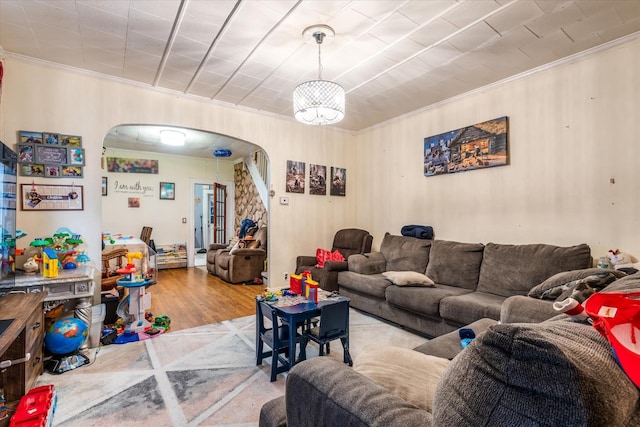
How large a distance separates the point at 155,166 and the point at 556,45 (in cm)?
728

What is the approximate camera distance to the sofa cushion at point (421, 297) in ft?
9.69

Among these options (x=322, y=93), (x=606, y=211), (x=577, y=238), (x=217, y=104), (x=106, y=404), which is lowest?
(x=106, y=404)

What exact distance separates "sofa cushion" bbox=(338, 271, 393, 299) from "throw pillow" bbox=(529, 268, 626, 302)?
1.50 meters

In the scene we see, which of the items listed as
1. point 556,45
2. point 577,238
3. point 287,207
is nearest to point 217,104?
point 287,207

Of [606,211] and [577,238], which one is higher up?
[606,211]

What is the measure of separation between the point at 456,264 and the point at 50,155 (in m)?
4.37

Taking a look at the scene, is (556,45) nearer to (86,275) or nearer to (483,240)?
(483,240)

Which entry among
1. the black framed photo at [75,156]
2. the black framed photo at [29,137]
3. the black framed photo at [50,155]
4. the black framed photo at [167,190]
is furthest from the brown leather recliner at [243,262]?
the black framed photo at [29,137]

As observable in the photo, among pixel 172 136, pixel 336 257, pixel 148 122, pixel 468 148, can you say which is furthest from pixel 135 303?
pixel 468 148

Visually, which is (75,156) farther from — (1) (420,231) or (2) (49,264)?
(1) (420,231)

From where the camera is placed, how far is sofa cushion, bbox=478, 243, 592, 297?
271 centimetres

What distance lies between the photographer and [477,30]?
259cm

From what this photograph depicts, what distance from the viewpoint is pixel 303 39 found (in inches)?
108

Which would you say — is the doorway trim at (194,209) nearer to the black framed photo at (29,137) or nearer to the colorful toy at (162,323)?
the colorful toy at (162,323)
